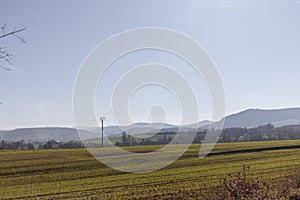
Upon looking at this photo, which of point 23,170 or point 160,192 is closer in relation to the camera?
point 160,192

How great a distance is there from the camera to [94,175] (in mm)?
30969

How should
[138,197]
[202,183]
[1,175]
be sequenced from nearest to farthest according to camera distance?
[138,197] → [202,183] → [1,175]

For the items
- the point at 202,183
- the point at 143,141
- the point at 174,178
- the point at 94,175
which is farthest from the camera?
the point at 143,141

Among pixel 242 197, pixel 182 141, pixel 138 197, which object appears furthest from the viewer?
pixel 182 141

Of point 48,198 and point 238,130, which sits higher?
point 238,130

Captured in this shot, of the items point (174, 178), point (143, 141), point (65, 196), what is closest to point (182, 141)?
point (143, 141)

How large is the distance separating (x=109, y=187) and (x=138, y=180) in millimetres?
3009

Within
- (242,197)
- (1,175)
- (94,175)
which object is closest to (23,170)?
(1,175)

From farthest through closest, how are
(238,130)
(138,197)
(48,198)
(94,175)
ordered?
(238,130) → (94,175) → (48,198) → (138,197)

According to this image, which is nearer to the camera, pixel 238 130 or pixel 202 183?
pixel 202 183

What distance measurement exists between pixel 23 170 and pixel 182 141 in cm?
5778

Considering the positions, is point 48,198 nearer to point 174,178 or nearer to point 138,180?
point 138,180

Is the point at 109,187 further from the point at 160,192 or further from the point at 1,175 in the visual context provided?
the point at 1,175

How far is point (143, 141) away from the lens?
11512 centimetres
